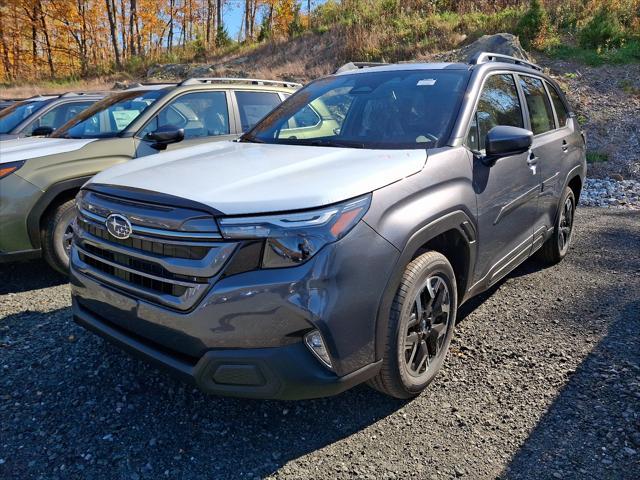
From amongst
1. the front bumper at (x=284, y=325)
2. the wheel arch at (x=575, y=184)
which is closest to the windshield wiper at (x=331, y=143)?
the front bumper at (x=284, y=325)

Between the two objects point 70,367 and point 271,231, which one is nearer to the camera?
point 271,231

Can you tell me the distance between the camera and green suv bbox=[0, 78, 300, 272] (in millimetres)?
4094

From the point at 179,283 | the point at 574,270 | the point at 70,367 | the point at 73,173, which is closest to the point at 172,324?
the point at 179,283

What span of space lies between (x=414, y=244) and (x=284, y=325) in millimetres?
756

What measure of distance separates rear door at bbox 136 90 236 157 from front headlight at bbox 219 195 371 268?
10.7 ft

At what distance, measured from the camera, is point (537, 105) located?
4117 mm

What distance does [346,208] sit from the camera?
2.13m

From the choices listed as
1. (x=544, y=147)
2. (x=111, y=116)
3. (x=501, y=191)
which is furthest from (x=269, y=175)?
(x=111, y=116)

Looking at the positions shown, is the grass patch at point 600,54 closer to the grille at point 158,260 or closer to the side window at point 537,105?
the side window at point 537,105

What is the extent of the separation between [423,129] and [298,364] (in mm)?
1669

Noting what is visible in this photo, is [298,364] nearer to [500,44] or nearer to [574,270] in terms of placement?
[574,270]

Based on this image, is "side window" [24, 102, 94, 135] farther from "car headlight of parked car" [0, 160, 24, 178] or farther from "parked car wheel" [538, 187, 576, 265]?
"parked car wheel" [538, 187, 576, 265]

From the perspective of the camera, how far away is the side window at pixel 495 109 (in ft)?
10.1

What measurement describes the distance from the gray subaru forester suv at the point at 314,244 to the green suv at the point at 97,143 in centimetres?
173
